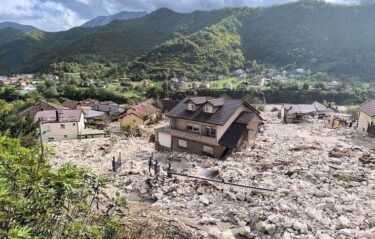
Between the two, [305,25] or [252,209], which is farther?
[305,25]

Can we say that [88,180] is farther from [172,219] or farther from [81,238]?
[172,219]

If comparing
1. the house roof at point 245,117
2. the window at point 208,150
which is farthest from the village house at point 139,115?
the house roof at point 245,117

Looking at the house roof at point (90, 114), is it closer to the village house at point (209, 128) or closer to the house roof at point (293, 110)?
the village house at point (209, 128)

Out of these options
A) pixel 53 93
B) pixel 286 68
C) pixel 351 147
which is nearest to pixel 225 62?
pixel 286 68

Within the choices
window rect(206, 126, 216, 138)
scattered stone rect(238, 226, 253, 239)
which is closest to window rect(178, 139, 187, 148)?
window rect(206, 126, 216, 138)

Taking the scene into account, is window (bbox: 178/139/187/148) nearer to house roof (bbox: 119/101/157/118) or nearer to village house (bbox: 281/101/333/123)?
house roof (bbox: 119/101/157/118)

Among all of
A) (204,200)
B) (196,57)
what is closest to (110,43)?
(196,57)
